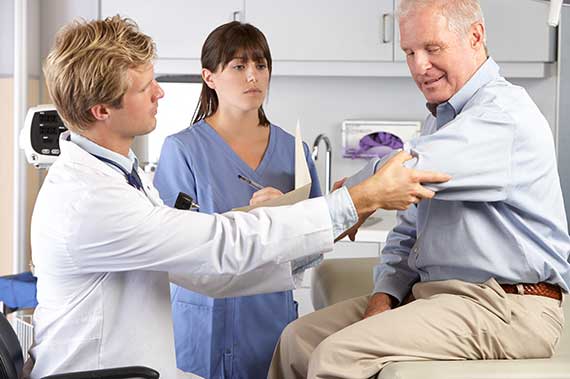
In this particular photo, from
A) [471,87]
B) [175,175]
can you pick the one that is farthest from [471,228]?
[175,175]

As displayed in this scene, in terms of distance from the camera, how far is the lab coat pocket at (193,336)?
2.94 meters

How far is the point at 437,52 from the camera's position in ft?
7.17

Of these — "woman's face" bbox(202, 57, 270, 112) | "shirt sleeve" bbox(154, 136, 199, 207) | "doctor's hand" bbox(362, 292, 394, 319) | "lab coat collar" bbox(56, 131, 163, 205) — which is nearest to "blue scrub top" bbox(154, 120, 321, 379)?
"shirt sleeve" bbox(154, 136, 199, 207)

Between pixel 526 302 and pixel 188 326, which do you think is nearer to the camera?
pixel 526 302

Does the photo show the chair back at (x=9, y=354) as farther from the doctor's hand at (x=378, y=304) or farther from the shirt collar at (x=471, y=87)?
the shirt collar at (x=471, y=87)

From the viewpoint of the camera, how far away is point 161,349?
2070 millimetres

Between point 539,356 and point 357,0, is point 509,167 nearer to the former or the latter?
point 539,356

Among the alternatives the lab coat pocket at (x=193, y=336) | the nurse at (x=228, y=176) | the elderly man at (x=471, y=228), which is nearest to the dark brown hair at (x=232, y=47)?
the nurse at (x=228, y=176)

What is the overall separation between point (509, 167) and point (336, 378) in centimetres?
56

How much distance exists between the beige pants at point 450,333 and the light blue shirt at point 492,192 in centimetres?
7

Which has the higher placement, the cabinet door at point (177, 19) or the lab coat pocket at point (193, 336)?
the cabinet door at point (177, 19)

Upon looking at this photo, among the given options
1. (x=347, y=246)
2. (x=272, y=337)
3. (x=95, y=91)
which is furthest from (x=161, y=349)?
(x=347, y=246)

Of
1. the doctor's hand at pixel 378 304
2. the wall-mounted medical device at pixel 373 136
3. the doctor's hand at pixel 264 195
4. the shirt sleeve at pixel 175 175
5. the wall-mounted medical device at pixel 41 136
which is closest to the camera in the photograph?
the doctor's hand at pixel 378 304

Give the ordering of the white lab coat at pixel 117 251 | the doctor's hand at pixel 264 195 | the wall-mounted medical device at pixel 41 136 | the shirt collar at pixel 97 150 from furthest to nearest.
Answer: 1. the wall-mounted medical device at pixel 41 136
2. the doctor's hand at pixel 264 195
3. the shirt collar at pixel 97 150
4. the white lab coat at pixel 117 251
